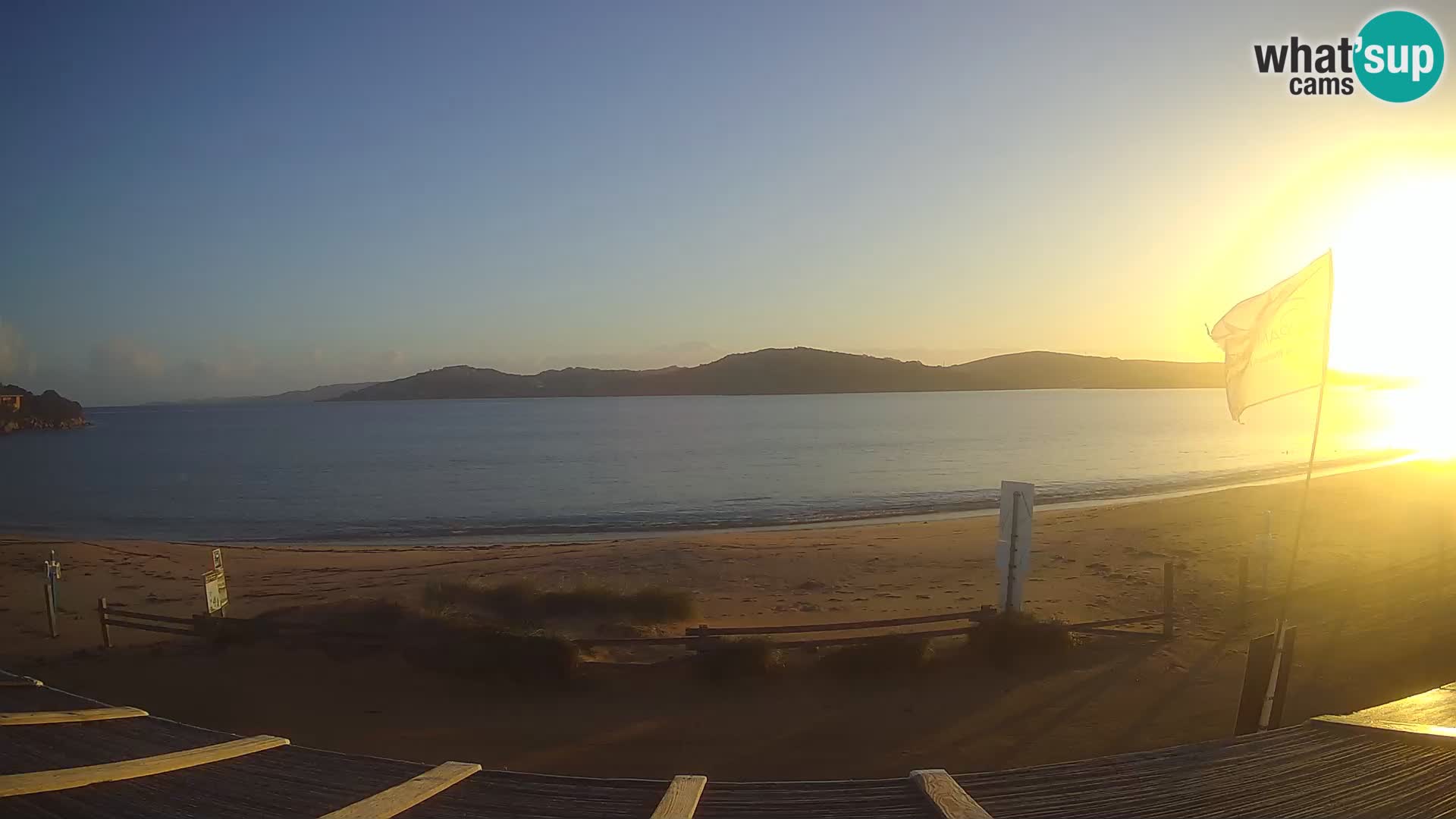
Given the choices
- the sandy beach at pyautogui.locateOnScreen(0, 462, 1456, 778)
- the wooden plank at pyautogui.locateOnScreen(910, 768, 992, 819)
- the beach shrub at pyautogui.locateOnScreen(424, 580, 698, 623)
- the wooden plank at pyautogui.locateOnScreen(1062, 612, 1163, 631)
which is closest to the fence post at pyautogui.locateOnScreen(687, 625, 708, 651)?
the sandy beach at pyautogui.locateOnScreen(0, 462, 1456, 778)

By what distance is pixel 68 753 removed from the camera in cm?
294

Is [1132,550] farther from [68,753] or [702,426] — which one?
[702,426]

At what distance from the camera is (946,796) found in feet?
8.14

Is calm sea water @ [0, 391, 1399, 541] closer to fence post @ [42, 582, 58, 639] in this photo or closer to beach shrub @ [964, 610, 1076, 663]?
fence post @ [42, 582, 58, 639]

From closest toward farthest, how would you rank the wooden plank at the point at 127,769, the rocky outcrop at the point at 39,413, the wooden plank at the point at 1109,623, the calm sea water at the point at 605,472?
the wooden plank at the point at 127,769, the wooden plank at the point at 1109,623, the calm sea water at the point at 605,472, the rocky outcrop at the point at 39,413

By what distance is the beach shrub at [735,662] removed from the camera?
10336 millimetres

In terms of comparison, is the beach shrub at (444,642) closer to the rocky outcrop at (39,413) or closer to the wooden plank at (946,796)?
the wooden plank at (946,796)

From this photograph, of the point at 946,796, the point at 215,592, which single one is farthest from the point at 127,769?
the point at 215,592

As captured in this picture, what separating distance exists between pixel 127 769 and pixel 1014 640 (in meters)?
10.3

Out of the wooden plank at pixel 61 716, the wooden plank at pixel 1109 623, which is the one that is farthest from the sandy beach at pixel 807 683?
the wooden plank at pixel 61 716

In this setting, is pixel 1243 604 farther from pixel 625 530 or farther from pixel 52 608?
pixel 625 530

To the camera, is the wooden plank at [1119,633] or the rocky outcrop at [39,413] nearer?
the wooden plank at [1119,633]

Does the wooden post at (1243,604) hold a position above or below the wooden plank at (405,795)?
below

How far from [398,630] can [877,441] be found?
63532 millimetres
